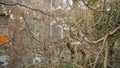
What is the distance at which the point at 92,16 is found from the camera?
269 inches

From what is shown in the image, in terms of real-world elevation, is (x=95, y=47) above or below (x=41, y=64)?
above

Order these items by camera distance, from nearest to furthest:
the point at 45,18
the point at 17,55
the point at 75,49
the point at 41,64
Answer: the point at 75,49 < the point at 41,64 < the point at 45,18 < the point at 17,55

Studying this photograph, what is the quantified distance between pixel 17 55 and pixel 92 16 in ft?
12.8

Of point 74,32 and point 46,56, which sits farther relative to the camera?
point 46,56

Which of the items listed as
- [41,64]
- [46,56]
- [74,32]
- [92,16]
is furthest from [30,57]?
[74,32]

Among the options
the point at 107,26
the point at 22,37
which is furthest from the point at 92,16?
the point at 22,37

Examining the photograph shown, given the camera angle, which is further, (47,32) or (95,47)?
(47,32)

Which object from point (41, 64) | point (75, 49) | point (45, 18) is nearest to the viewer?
point (75, 49)

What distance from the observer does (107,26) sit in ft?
22.3

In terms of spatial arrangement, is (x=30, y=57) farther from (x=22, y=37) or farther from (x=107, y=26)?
(x=107, y=26)

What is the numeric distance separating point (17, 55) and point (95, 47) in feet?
15.6

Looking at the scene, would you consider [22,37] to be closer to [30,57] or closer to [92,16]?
[30,57]

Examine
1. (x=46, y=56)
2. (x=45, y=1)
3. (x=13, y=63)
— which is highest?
(x=45, y=1)

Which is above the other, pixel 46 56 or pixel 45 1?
pixel 45 1
